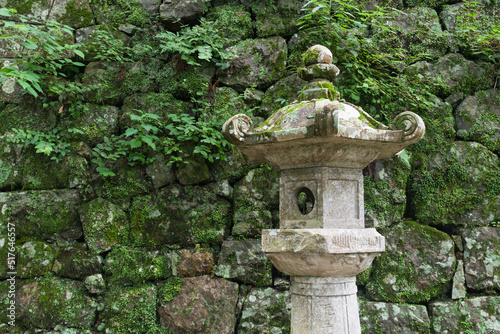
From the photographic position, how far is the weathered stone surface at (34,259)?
346 centimetres

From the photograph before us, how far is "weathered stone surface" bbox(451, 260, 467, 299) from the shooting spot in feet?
10.8

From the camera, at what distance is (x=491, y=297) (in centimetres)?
327

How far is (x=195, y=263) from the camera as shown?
11.2 feet

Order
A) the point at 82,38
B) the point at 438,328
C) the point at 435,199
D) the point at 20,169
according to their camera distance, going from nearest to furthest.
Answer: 1. the point at 438,328
2. the point at 435,199
3. the point at 20,169
4. the point at 82,38

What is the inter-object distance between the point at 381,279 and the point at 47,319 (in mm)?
3293

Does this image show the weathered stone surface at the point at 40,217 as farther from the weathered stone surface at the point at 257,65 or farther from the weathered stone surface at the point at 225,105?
the weathered stone surface at the point at 257,65

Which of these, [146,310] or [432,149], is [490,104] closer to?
[432,149]

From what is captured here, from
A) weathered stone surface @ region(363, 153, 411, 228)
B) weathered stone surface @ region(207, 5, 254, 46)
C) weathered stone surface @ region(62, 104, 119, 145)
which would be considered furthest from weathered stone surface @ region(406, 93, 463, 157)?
weathered stone surface @ region(62, 104, 119, 145)

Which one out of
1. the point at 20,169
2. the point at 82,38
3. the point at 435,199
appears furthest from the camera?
the point at 82,38

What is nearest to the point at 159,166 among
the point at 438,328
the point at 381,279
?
the point at 381,279

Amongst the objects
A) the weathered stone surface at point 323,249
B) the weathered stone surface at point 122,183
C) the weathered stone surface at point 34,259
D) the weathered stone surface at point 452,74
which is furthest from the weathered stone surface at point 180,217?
the weathered stone surface at point 452,74

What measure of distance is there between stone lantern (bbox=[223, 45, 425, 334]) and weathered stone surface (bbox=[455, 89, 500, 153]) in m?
1.67

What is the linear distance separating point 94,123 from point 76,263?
1.48 metres

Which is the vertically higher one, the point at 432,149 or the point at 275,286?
the point at 432,149
